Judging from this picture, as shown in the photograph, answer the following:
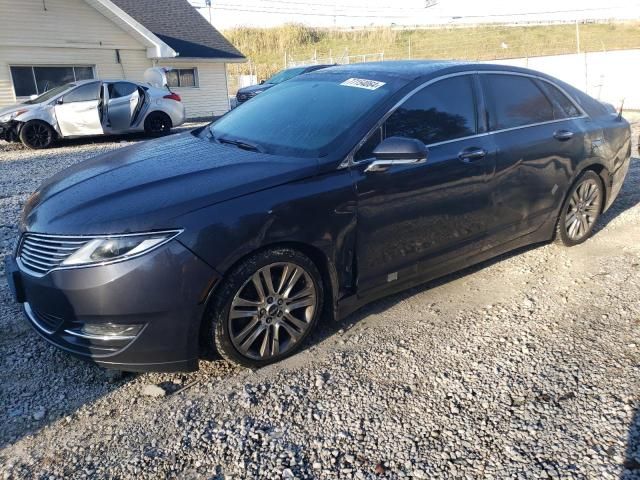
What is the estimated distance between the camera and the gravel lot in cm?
238

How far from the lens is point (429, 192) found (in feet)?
11.4

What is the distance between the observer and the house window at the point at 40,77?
51.1ft

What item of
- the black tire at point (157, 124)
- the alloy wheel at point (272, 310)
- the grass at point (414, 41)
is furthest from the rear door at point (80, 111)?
the grass at point (414, 41)

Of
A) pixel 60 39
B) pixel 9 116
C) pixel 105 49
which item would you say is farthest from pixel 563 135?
pixel 105 49

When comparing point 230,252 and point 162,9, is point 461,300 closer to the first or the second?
point 230,252

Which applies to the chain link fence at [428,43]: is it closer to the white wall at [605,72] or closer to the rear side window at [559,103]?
the white wall at [605,72]

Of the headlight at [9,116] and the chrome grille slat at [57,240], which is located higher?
the headlight at [9,116]

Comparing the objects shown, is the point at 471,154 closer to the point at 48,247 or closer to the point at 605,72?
the point at 48,247

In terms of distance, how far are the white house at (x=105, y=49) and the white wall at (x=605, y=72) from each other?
11.7 metres

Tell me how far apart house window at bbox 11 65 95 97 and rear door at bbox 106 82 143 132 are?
4.79m

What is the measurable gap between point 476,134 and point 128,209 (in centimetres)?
251

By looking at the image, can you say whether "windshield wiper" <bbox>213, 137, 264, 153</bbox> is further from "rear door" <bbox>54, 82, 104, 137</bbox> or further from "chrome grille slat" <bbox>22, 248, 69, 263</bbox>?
"rear door" <bbox>54, 82, 104, 137</bbox>

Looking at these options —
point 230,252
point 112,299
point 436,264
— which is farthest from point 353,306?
point 112,299

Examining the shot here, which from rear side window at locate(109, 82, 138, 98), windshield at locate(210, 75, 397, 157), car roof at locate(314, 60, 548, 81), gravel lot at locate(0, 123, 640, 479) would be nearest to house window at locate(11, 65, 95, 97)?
rear side window at locate(109, 82, 138, 98)
